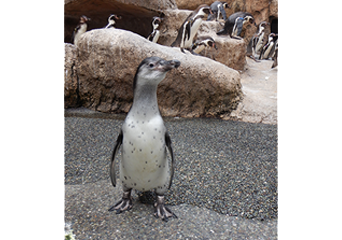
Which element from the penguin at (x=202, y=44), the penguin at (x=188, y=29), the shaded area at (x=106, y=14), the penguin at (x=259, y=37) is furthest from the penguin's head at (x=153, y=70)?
the penguin at (x=259, y=37)

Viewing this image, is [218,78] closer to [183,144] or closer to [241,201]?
[183,144]

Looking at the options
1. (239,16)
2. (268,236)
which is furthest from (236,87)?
(239,16)

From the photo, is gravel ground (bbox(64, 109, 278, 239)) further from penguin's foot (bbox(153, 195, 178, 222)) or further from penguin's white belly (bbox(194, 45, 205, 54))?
penguin's white belly (bbox(194, 45, 205, 54))

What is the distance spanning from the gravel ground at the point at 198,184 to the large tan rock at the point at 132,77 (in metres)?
0.76

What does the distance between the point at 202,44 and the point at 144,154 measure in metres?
5.08

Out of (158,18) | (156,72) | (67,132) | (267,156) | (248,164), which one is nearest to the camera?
(156,72)

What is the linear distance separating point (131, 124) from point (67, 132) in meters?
2.11

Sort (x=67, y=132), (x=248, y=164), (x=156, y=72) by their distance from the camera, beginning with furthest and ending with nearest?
(x=67, y=132), (x=248, y=164), (x=156, y=72)

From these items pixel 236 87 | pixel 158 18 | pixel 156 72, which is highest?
pixel 158 18

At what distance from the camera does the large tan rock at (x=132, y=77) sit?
3887 millimetres

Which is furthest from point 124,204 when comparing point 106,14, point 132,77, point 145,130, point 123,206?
point 106,14

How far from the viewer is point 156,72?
1.43 meters

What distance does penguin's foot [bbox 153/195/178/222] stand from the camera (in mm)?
1623

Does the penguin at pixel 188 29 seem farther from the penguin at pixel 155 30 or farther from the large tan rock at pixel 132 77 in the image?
the large tan rock at pixel 132 77
